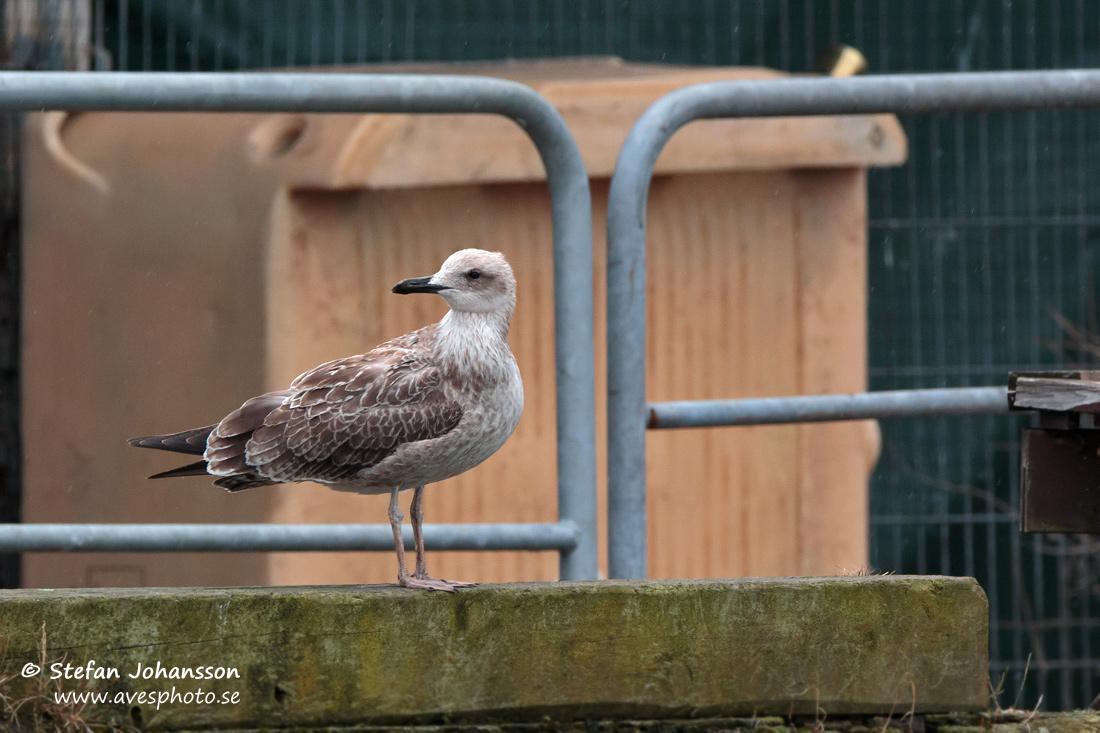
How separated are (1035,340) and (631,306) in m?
2.88

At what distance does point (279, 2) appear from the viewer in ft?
17.2

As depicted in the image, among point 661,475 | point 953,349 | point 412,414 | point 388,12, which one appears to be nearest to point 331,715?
point 412,414

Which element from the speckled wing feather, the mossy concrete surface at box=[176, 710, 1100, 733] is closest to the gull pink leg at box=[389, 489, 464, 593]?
the speckled wing feather

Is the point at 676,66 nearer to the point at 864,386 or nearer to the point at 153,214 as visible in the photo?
the point at 864,386

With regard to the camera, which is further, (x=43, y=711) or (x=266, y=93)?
(x=266, y=93)

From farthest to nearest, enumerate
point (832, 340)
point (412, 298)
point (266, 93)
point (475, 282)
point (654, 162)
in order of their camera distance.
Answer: point (832, 340)
point (412, 298)
point (654, 162)
point (266, 93)
point (475, 282)

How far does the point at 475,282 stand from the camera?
256 centimetres

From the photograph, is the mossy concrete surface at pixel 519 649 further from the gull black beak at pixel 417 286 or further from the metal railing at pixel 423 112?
the gull black beak at pixel 417 286

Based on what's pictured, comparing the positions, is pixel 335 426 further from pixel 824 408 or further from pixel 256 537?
pixel 824 408

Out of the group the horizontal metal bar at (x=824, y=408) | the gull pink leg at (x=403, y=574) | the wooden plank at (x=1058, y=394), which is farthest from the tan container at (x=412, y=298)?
the wooden plank at (x=1058, y=394)

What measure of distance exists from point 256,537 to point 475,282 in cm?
84

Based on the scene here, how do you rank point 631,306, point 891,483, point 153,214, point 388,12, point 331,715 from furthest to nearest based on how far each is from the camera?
point 891,483 < point 388,12 < point 153,214 < point 631,306 < point 331,715

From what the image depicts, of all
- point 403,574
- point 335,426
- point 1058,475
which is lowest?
point 403,574

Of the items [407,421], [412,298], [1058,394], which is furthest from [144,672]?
[412,298]
